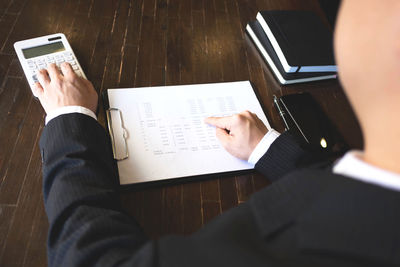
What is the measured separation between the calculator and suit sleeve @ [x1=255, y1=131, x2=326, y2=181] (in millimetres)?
Answer: 523

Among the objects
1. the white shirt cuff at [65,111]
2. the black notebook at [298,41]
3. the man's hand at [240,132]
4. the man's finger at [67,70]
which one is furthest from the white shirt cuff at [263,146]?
the man's finger at [67,70]

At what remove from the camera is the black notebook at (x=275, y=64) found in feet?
2.79

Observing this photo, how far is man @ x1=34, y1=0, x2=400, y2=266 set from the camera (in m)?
0.31

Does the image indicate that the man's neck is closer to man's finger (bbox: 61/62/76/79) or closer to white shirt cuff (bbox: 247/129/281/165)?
white shirt cuff (bbox: 247/129/281/165)

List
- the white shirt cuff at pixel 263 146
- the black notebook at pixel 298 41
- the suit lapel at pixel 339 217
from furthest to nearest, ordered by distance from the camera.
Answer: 1. the black notebook at pixel 298 41
2. the white shirt cuff at pixel 263 146
3. the suit lapel at pixel 339 217

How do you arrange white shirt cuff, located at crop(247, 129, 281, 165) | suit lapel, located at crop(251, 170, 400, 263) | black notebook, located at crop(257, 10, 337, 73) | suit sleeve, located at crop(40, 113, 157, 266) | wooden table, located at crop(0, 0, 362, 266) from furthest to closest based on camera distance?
black notebook, located at crop(257, 10, 337, 73) → white shirt cuff, located at crop(247, 129, 281, 165) → wooden table, located at crop(0, 0, 362, 266) → suit sleeve, located at crop(40, 113, 157, 266) → suit lapel, located at crop(251, 170, 400, 263)

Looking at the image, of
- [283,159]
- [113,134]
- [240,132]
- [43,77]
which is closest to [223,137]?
[240,132]

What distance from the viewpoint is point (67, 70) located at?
2.33 feet

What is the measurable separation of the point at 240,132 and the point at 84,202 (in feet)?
1.24

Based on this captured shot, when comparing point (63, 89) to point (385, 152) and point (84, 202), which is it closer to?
point (84, 202)

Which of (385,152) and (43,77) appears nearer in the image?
(385,152)

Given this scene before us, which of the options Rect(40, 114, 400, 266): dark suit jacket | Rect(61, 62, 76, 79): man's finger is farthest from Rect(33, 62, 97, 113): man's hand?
Rect(40, 114, 400, 266): dark suit jacket

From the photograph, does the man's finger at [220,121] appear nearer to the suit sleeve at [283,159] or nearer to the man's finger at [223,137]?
the man's finger at [223,137]

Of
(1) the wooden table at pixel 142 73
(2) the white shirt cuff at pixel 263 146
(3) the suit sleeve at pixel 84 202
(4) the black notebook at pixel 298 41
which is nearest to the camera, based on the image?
(3) the suit sleeve at pixel 84 202
